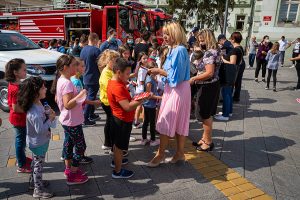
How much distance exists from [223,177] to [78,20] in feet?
35.0

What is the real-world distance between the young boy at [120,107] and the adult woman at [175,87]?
55 cm

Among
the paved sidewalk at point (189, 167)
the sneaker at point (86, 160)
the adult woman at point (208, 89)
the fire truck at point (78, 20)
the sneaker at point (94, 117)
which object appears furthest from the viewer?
the fire truck at point (78, 20)

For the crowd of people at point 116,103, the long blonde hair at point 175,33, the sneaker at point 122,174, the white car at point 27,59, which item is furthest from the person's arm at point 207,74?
the white car at point 27,59

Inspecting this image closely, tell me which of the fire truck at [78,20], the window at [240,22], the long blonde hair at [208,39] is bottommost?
the long blonde hair at [208,39]

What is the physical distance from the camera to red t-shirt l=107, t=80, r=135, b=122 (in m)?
3.04

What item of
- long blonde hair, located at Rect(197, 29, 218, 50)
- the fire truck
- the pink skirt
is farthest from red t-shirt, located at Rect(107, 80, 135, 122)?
the fire truck

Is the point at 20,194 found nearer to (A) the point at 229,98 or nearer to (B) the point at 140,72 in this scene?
(B) the point at 140,72

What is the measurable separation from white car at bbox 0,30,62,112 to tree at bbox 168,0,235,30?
18254 mm

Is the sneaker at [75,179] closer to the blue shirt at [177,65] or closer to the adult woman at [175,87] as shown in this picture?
the adult woman at [175,87]

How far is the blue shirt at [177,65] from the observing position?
131 inches

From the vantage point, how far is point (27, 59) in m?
6.02

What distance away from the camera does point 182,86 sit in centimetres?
351

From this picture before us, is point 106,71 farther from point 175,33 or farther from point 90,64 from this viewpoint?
point 90,64

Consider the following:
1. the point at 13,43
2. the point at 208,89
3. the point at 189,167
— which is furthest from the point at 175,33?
the point at 13,43
